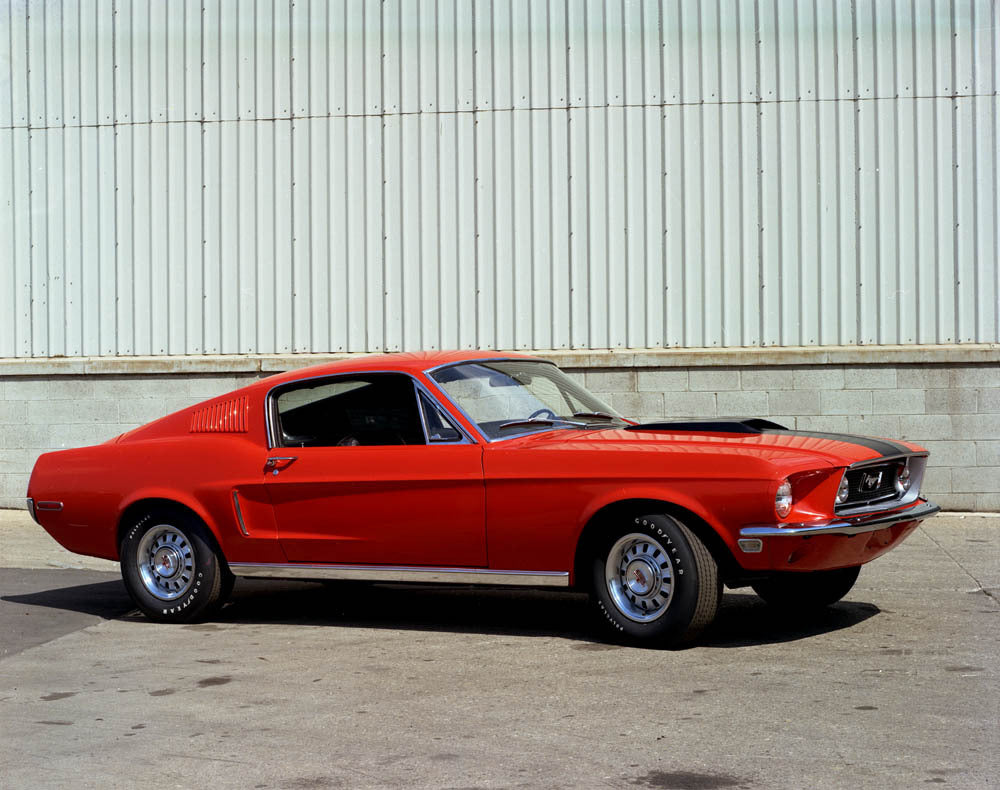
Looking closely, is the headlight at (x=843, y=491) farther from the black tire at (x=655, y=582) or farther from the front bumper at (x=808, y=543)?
the black tire at (x=655, y=582)

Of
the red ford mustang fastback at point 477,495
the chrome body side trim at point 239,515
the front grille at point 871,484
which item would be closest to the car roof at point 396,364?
the red ford mustang fastback at point 477,495

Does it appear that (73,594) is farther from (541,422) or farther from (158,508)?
(541,422)

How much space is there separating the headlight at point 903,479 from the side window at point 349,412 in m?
2.33

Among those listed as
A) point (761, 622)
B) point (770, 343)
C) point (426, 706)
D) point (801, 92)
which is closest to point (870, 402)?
point (770, 343)

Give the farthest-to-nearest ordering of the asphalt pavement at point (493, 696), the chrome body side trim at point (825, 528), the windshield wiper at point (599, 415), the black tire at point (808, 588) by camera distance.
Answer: the windshield wiper at point (599, 415) < the black tire at point (808, 588) < the chrome body side trim at point (825, 528) < the asphalt pavement at point (493, 696)

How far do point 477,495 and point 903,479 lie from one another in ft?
6.87

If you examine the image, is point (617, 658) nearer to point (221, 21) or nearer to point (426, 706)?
point (426, 706)

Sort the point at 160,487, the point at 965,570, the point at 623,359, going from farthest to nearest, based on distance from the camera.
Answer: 1. the point at 623,359
2. the point at 965,570
3. the point at 160,487

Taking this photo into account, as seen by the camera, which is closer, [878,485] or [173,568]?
[878,485]

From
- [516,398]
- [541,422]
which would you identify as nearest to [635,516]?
[541,422]

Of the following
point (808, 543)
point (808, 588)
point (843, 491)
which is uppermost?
point (843, 491)

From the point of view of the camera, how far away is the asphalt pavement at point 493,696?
14.5ft

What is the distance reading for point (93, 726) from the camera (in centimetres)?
513

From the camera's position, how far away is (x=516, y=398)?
7.06 meters
